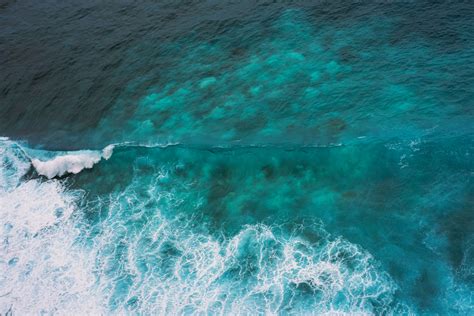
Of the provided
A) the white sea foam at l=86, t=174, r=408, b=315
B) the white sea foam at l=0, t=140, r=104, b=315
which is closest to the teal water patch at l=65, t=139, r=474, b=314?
the white sea foam at l=86, t=174, r=408, b=315

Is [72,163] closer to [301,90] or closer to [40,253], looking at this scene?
[40,253]

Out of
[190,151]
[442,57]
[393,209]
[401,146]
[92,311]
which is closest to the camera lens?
[92,311]

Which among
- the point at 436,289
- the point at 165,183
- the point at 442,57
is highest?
the point at 442,57

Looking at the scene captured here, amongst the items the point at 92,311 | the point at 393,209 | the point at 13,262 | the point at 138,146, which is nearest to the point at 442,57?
the point at 393,209

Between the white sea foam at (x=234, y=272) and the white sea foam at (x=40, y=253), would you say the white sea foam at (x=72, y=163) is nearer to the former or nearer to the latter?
the white sea foam at (x=40, y=253)

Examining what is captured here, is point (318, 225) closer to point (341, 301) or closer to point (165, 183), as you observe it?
point (341, 301)

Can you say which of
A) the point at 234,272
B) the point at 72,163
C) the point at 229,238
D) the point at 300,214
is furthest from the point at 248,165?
the point at 72,163
